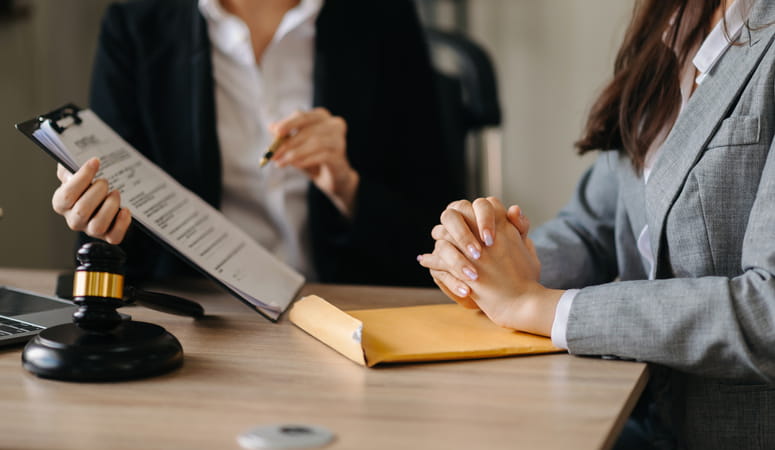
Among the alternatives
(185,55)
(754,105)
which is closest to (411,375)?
(754,105)

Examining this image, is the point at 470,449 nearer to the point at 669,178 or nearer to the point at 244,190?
the point at 669,178

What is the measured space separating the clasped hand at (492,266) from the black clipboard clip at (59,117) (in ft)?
1.33

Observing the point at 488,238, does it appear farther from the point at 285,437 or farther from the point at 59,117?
the point at 59,117

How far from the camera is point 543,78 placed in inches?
115

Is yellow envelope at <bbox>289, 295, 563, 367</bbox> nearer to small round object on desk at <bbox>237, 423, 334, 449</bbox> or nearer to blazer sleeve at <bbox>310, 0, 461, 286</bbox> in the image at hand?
small round object on desk at <bbox>237, 423, 334, 449</bbox>

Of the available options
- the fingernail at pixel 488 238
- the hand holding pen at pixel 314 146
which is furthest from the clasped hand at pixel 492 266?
the hand holding pen at pixel 314 146

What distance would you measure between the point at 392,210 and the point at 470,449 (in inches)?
33.4

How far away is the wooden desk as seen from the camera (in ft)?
1.75

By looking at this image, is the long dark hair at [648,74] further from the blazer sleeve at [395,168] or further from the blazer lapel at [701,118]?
the blazer sleeve at [395,168]

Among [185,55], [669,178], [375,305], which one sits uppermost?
[185,55]

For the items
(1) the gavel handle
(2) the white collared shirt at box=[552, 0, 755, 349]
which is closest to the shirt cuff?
(2) the white collared shirt at box=[552, 0, 755, 349]

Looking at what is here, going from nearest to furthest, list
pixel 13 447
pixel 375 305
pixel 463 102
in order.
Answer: pixel 13 447, pixel 375 305, pixel 463 102

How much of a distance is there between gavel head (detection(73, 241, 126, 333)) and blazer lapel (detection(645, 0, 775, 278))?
1.68ft

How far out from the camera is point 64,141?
857 millimetres
